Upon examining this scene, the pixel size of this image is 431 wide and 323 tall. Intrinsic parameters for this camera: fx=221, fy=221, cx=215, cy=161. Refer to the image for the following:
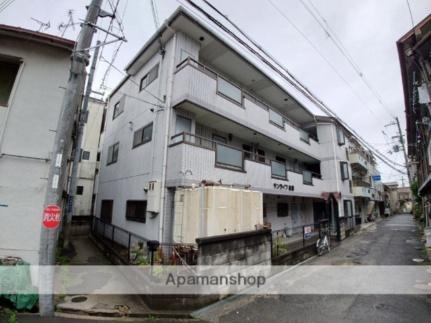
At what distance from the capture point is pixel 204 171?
7891 millimetres

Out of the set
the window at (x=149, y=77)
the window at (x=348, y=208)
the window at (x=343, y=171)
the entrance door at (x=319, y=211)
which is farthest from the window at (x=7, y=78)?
the window at (x=348, y=208)

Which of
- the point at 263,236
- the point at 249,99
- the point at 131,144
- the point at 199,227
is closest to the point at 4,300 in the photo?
the point at 199,227

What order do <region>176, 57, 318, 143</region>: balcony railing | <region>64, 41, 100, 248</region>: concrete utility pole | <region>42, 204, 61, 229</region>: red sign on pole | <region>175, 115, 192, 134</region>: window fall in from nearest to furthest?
<region>42, 204, 61, 229</region>: red sign on pole, <region>176, 57, 318, 143</region>: balcony railing, <region>175, 115, 192, 134</region>: window, <region>64, 41, 100, 248</region>: concrete utility pole

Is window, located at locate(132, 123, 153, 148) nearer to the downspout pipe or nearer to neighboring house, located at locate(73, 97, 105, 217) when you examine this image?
the downspout pipe

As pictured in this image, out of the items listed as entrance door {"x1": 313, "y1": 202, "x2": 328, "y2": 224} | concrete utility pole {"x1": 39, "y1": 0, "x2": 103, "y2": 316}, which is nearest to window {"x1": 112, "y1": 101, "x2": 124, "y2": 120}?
concrete utility pole {"x1": 39, "y1": 0, "x2": 103, "y2": 316}

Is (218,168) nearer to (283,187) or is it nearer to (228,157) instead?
(228,157)

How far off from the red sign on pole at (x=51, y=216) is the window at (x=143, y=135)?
5075 mm

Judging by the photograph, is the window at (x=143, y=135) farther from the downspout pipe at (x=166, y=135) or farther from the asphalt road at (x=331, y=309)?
the asphalt road at (x=331, y=309)

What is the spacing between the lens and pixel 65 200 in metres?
11.6

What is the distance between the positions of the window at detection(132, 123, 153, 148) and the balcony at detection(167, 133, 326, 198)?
178 centimetres

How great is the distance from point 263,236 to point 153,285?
364 cm

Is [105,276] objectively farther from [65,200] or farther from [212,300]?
[65,200]

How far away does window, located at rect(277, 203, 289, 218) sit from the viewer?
1448cm

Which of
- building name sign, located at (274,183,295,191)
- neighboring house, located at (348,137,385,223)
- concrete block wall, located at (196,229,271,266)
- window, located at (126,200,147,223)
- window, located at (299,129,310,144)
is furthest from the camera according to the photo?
neighboring house, located at (348,137,385,223)
